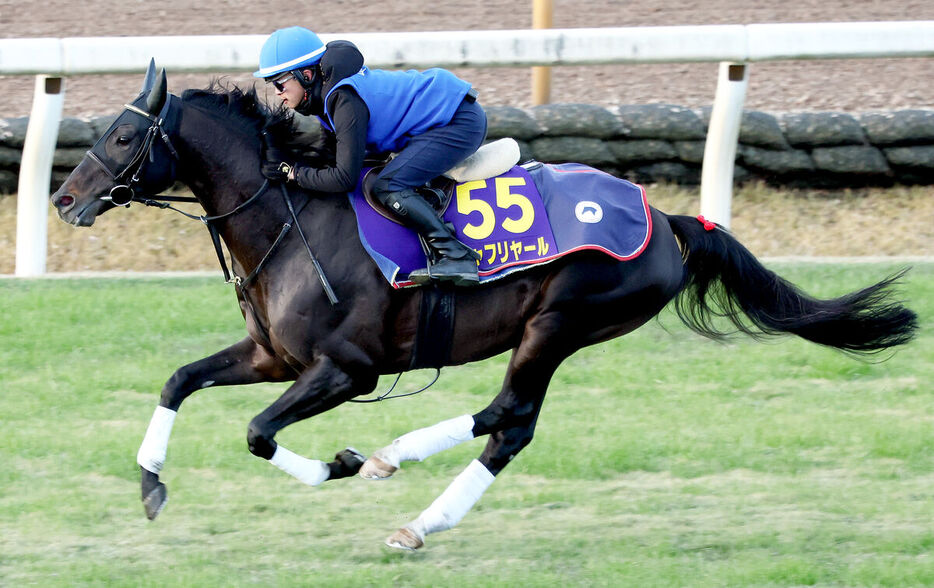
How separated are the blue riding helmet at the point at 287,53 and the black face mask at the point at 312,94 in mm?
54

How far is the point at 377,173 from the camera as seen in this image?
521 cm

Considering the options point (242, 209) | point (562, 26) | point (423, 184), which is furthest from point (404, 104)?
point (562, 26)

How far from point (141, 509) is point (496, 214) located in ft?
6.26

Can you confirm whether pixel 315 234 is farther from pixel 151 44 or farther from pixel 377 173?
pixel 151 44

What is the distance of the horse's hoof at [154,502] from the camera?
5.08m

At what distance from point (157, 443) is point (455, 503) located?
3.89ft

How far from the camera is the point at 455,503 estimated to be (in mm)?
5117

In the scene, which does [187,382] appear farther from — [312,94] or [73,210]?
[312,94]

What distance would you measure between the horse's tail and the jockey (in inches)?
45.2

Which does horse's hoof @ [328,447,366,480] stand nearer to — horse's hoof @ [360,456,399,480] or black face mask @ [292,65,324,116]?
horse's hoof @ [360,456,399,480]

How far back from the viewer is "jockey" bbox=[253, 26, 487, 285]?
495 centimetres

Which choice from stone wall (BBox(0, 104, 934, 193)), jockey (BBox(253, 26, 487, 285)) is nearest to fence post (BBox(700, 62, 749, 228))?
stone wall (BBox(0, 104, 934, 193))

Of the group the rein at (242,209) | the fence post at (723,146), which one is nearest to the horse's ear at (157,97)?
the rein at (242,209)

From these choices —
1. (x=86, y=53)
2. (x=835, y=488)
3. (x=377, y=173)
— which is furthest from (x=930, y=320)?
(x=86, y=53)
